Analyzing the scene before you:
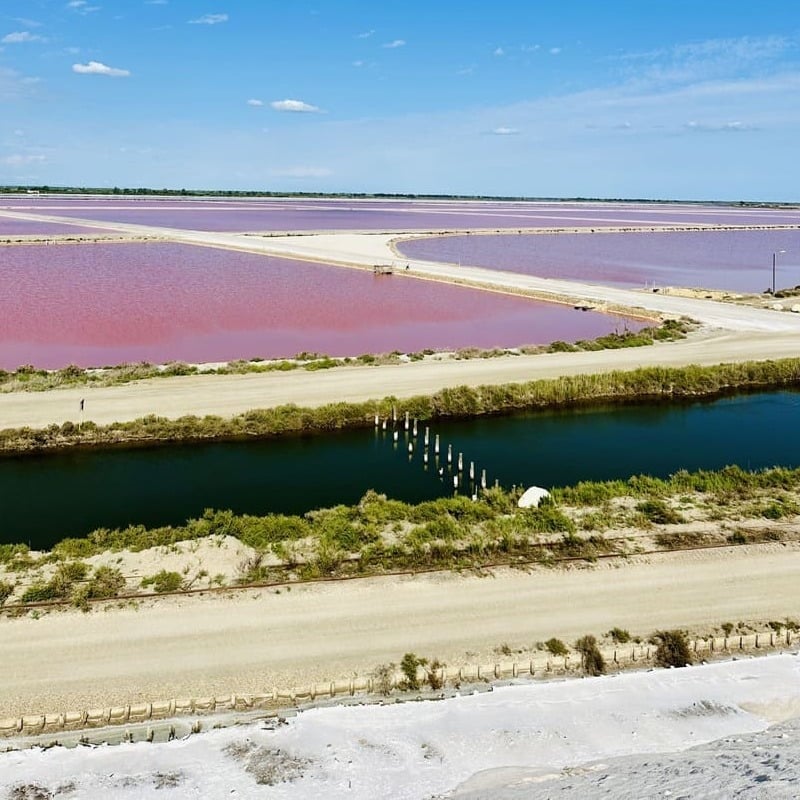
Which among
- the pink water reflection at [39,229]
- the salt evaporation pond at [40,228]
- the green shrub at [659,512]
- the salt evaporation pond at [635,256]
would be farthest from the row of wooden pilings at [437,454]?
the pink water reflection at [39,229]

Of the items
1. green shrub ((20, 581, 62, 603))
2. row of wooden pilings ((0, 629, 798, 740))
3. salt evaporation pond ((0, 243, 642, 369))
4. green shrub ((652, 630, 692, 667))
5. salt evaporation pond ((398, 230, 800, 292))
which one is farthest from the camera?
salt evaporation pond ((398, 230, 800, 292))

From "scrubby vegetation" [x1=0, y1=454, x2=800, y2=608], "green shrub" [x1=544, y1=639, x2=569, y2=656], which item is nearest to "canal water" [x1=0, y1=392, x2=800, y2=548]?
"scrubby vegetation" [x1=0, y1=454, x2=800, y2=608]

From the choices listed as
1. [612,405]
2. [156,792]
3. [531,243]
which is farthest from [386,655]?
[531,243]

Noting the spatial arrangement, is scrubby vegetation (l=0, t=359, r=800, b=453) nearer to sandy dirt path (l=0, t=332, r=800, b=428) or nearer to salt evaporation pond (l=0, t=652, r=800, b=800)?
sandy dirt path (l=0, t=332, r=800, b=428)

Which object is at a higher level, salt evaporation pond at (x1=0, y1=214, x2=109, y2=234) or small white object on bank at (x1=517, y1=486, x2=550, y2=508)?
salt evaporation pond at (x1=0, y1=214, x2=109, y2=234)

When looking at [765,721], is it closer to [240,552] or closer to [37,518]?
[240,552]

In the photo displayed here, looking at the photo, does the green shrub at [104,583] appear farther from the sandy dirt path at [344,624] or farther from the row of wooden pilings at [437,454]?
the row of wooden pilings at [437,454]
